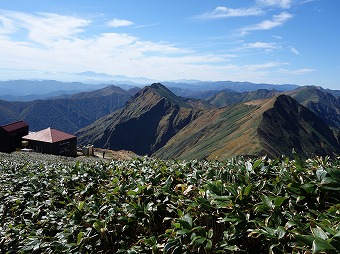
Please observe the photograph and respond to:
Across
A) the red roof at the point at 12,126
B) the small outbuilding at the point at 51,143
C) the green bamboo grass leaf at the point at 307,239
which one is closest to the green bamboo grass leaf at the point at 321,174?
the green bamboo grass leaf at the point at 307,239

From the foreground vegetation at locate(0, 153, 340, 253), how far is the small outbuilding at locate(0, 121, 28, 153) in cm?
6631

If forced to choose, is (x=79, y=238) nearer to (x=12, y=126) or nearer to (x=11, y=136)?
(x=11, y=136)

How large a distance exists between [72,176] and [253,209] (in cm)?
494

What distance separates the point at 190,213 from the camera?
14.8 feet

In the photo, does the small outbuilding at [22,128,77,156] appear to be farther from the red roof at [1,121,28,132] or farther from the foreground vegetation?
the foreground vegetation

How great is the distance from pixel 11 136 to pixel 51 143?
28.6ft

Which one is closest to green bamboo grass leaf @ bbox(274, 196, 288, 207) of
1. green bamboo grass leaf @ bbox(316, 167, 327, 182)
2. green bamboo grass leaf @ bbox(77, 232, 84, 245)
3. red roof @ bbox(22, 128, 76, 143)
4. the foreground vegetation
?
the foreground vegetation

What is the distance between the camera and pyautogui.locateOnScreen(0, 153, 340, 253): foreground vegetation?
146 inches

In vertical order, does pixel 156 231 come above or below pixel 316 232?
below

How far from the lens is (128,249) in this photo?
15.0 feet

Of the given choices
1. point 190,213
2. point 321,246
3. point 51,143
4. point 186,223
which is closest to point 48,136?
point 51,143

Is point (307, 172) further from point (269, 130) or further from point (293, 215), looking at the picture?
point (269, 130)

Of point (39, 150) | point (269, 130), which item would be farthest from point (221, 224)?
point (269, 130)

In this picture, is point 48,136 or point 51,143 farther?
point 48,136
